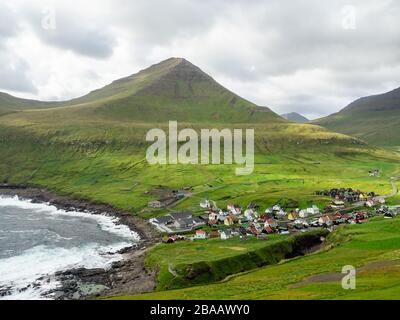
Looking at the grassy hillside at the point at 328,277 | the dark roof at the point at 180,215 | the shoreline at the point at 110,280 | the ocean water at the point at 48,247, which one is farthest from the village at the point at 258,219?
the grassy hillside at the point at 328,277

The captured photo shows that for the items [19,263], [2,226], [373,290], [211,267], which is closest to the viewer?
[373,290]

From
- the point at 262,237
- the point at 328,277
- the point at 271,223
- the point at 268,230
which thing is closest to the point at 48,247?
the point at 262,237

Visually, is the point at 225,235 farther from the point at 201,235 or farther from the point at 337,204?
the point at 337,204

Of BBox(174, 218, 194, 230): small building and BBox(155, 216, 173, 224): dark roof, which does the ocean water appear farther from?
BBox(174, 218, 194, 230): small building
